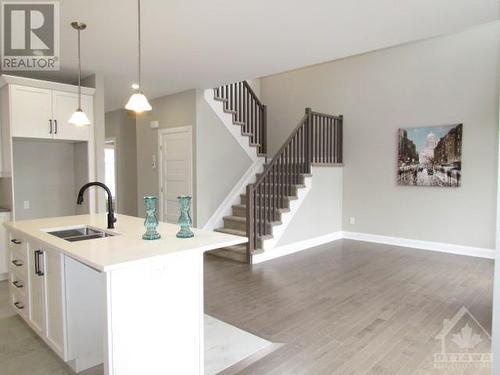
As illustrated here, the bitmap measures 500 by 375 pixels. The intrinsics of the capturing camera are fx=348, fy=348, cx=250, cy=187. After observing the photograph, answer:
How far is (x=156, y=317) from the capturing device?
1.96 metres

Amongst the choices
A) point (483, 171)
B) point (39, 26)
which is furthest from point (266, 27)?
point (483, 171)

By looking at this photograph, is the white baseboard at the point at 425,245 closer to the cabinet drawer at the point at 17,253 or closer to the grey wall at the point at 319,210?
the grey wall at the point at 319,210

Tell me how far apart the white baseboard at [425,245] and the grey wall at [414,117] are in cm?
8

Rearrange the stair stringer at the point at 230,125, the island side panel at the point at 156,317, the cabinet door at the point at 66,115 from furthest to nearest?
1. the stair stringer at the point at 230,125
2. the cabinet door at the point at 66,115
3. the island side panel at the point at 156,317

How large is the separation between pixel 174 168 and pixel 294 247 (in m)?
2.61

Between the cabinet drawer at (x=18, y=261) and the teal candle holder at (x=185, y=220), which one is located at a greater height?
the teal candle holder at (x=185, y=220)

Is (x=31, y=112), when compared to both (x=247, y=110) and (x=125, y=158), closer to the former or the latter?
(x=247, y=110)

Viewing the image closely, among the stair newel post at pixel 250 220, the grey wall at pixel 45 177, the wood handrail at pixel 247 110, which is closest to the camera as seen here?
the grey wall at pixel 45 177

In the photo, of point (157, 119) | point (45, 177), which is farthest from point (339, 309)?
point (157, 119)

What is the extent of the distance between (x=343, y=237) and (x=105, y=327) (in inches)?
216

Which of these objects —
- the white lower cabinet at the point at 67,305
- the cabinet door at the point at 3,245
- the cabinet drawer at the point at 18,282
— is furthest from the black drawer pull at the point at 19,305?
the cabinet door at the point at 3,245

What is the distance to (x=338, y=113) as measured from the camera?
6691 millimetres

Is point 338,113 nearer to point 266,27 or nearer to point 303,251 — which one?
point 303,251

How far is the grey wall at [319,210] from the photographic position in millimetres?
5625
